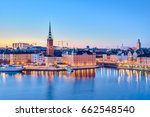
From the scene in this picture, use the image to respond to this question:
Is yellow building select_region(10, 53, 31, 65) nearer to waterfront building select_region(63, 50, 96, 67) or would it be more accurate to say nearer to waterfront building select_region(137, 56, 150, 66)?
waterfront building select_region(63, 50, 96, 67)

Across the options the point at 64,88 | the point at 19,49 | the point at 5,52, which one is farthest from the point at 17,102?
the point at 19,49

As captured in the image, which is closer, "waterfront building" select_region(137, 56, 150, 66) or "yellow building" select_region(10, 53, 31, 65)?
"waterfront building" select_region(137, 56, 150, 66)

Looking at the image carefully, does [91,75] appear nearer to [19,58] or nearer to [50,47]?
[50,47]

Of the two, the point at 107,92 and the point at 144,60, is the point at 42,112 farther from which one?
the point at 144,60

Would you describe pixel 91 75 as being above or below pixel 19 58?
below

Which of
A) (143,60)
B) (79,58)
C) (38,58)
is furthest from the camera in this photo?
(38,58)

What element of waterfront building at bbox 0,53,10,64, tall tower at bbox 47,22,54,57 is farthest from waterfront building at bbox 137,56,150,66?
waterfront building at bbox 0,53,10,64

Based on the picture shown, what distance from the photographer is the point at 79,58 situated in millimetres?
11391

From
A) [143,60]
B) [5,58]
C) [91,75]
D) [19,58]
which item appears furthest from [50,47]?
[91,75]

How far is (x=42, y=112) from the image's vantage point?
5.27 feet

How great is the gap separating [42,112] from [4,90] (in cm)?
360

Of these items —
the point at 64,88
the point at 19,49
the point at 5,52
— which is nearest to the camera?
the point at 64,88

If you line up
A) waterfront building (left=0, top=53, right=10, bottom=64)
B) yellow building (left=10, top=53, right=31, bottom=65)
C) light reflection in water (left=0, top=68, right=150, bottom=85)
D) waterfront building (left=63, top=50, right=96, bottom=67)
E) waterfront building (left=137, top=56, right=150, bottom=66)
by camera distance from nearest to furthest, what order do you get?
1. light reflection in water (left=0, top=68, right=150, bottom=85)
2. waterfront building (left=137, top=56, right=150, bottom=66)
3. waterfront building (left=63, top=50, right=96, bottom=67)
4. yellow building (left=10, top=53, right=31, bottom=65)
5. waterfront building (left=0, top=53, right=10, bottom=64)

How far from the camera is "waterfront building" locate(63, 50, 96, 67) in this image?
11.2 metres
